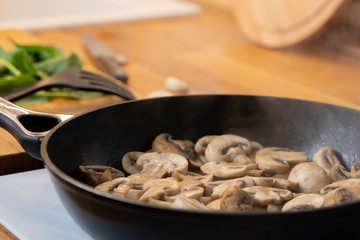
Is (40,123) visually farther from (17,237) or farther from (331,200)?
(331,200)

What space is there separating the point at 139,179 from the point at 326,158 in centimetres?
32

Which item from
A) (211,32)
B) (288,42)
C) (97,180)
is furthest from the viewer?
(211,32)

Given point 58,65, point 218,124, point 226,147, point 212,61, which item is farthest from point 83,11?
point 226,147

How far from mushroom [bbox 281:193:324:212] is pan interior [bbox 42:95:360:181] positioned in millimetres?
263

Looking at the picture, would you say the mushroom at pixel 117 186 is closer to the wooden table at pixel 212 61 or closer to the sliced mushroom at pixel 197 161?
the sliced mushroom at pixel 197 161

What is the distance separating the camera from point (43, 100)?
143 centimetres

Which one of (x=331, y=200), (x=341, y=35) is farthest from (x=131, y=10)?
(x=331, y=200)

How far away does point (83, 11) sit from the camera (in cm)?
279

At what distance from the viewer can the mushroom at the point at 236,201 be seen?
2.37 feet

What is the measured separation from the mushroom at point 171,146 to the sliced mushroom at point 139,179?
0.12m

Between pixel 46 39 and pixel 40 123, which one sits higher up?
pixel 46 39

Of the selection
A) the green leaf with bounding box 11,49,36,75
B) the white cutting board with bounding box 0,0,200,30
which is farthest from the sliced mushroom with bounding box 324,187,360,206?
→ the white cutting board with bounding box 0,0,200,30

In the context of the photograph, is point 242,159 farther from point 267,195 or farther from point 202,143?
point 267,195

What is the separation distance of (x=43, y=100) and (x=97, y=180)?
588mm
